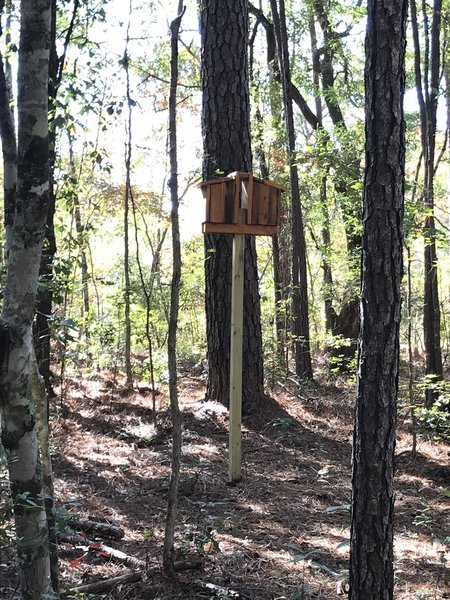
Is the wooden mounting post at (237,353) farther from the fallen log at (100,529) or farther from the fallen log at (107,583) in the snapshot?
the fallen log at (107,583)

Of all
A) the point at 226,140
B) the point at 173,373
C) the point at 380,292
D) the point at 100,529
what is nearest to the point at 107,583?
the point at 100,529

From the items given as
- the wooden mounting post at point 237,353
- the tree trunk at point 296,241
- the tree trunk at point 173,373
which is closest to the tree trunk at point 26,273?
the tree trunk at point 173,373

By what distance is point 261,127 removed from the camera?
38.8 feet

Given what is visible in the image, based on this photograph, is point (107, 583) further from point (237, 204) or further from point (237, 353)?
point (237, 204)

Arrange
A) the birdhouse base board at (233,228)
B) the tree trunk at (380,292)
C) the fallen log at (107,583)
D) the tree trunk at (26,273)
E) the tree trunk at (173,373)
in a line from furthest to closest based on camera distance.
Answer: the birdhouse base board at (233,228)
the tree trunk at (173,373)
the fallen log at (107,583)
the tree trunk at (380,292)
the tree trunk at (26,273)

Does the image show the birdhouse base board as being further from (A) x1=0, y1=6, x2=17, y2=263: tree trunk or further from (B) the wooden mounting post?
(A) x1=0, y1=6, x2=17, y2=263: tree trunk

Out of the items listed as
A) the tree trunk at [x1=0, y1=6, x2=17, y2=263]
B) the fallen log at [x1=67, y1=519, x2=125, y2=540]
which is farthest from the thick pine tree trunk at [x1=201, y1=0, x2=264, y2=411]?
the tree trunk at [x1=0, y1=6, x2=17, y2=263]

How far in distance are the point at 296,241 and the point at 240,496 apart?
5248mm

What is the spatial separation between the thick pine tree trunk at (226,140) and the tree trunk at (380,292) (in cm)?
427

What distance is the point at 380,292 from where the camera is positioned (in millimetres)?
2795

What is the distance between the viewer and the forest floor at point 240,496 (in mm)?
3525

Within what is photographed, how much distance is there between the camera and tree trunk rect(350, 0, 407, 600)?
9.12ft

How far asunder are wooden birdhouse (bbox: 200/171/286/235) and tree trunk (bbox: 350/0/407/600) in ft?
8.91

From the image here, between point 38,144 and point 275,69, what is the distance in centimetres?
1127
